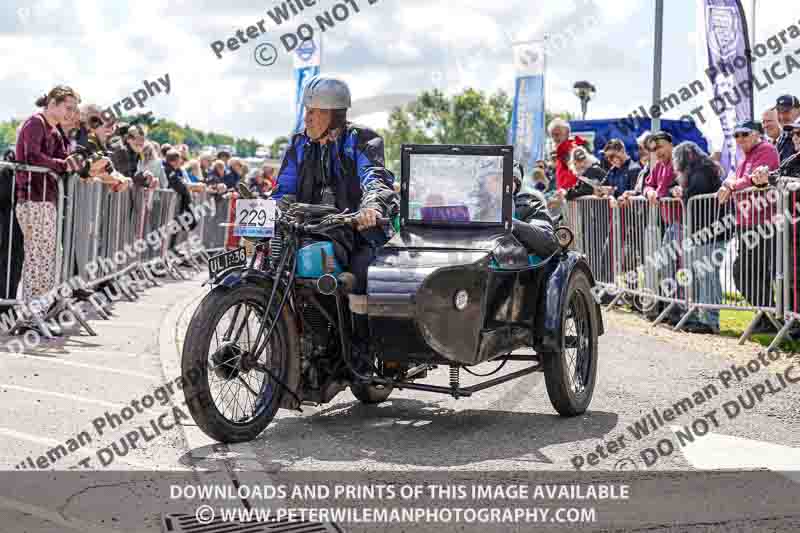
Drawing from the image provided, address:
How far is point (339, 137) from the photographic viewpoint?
6688mm

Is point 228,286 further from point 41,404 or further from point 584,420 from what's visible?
point 584,420

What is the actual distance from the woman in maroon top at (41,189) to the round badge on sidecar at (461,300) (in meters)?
4.79

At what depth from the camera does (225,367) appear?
18.8 feet

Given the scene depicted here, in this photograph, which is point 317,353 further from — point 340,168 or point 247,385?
point 340,168

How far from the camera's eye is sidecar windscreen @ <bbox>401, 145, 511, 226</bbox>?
678cm

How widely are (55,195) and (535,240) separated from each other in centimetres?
486

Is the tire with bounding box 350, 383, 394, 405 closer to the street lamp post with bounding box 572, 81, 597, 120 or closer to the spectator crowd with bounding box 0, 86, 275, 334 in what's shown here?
the spectator crowd with bounding box 0, 86, 275, 334

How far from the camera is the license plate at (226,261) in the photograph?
6.12 metres

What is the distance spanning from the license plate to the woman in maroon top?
3.75 meters
